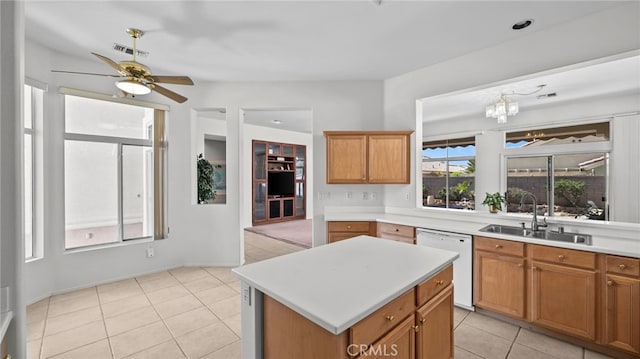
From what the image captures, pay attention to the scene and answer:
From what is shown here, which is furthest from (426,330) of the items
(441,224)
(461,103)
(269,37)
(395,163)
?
(461,103)

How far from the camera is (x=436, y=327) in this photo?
1537 mm

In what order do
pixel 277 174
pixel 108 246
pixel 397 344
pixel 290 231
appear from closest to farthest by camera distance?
pixel 397 344 → pixel 108 246 → pixel 290 231 → pixel 277 174

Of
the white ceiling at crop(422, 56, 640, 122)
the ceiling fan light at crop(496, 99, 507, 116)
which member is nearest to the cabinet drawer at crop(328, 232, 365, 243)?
the white ceiling at crop(422, 56, 640, 122)

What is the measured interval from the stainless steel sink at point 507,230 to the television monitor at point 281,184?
5954mm

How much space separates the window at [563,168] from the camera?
4941 mm

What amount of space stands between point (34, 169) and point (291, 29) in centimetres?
333

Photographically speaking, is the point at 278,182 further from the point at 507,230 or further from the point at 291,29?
the point at 507,230

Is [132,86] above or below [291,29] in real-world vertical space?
below

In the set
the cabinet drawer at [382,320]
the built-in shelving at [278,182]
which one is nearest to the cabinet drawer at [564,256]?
the cabinet drawer at [382,320]

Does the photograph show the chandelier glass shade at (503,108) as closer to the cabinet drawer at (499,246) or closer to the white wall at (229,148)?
the white wall at (229,148)

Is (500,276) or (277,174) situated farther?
(277,174)

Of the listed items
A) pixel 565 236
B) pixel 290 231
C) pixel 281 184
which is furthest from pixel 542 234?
pixel 281 184

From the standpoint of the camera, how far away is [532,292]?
2314mm

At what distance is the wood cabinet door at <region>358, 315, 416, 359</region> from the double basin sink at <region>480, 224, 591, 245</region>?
72.0 inches
